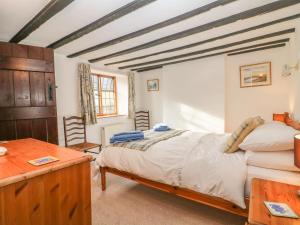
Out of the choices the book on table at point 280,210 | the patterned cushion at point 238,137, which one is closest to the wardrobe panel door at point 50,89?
the patterned cushion at point 238,137

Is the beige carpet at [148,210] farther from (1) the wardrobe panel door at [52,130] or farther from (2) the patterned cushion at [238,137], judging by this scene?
(1) the wardrobe panel door at [52,130]

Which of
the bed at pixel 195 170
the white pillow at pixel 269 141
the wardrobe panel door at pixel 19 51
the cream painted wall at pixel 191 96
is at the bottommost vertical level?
the bed at pixel 195 170

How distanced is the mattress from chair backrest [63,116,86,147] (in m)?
3.36

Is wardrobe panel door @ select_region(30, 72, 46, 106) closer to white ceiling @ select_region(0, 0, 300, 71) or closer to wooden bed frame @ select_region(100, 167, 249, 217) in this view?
white ceiling @ select_region(0, 0, 300, 71)

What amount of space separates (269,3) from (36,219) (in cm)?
294

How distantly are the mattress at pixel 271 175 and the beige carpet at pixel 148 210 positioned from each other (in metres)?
0.62

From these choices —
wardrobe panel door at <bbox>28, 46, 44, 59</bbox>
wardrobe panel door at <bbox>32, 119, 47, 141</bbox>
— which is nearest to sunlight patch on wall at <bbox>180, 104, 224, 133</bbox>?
wardrobe panel door at <bbox>32, 119, 47, 141</bbox>

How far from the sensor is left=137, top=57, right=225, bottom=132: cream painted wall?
4.34 m

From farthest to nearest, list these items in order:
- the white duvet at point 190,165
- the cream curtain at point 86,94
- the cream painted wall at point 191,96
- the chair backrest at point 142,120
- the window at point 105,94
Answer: the chair backrest at point 142,120, the window at point 105,94, the cream painted wall at point 191,96, the cream curtain at point 86,94, the white duvet at point 190,165

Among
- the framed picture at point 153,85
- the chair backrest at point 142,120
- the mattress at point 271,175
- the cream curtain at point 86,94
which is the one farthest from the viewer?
the chair backrest at point 142,120

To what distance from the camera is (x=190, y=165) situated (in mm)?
1867

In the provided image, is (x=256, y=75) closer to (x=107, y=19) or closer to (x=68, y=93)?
(x=107, y=19)

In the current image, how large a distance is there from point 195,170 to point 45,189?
4.22ft

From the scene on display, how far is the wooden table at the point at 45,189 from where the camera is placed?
3.45ft
